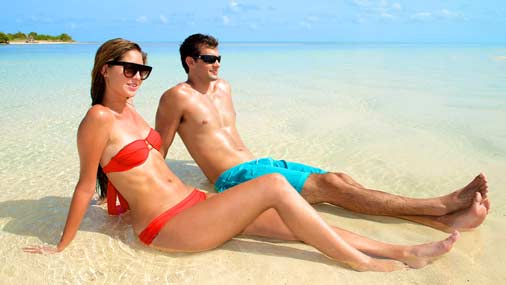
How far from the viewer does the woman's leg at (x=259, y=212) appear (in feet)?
8.13

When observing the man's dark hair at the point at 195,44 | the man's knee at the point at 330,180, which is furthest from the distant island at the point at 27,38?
the man's knee at the point at 330,180

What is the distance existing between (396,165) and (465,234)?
5.94 ft

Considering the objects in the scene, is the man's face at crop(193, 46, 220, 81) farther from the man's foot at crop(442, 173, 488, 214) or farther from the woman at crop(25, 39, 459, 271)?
the man's foot at crop(442, 173, 488, 214)

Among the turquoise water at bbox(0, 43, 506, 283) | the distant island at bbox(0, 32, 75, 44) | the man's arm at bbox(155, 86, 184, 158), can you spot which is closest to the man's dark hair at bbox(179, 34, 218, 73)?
the man's arm at bbox(155, 86, 184, 158)

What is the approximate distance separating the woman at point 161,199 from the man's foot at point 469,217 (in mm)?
525

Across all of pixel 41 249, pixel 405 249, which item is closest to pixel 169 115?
pixel 41 249

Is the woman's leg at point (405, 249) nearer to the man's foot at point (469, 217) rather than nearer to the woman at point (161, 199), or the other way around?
the woman at point (161, 199)

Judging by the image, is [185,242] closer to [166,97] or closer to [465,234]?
[166,97]

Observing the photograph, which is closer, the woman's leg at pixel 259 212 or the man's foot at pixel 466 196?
the woman's leg at pixel 259 212

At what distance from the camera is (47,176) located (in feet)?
14.9

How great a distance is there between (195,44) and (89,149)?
1.78 metres

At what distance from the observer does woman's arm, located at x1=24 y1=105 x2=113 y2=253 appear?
8.30 feet

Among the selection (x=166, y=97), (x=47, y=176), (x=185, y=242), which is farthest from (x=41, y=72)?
(x=185, y=242)

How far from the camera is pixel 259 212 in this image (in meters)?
2.54
